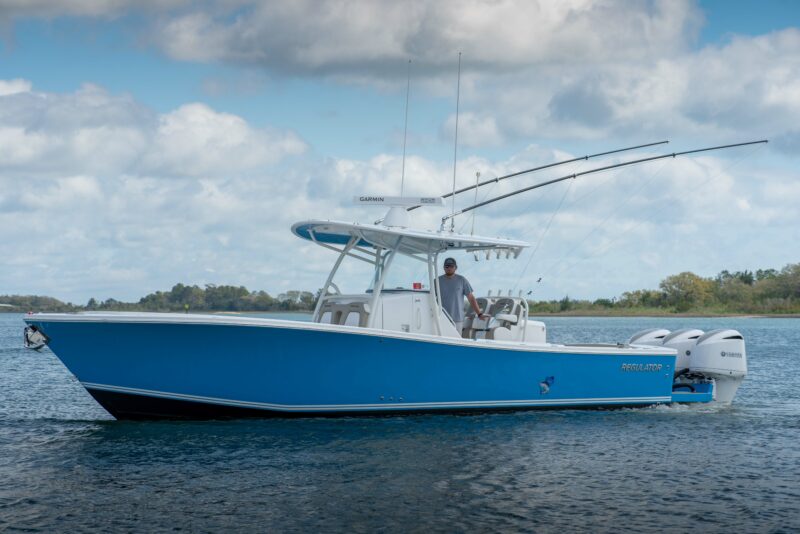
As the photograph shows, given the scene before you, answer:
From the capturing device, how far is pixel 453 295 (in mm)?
15273

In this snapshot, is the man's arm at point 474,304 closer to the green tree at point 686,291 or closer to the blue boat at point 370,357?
the blue boat at point 370,357

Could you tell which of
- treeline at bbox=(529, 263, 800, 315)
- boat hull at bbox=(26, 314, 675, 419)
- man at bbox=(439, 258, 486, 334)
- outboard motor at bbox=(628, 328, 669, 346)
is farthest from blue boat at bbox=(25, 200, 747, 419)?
treeline at bbox=(529, 263, 800, 315)

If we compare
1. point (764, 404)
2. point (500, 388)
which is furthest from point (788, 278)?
point (500, 388)

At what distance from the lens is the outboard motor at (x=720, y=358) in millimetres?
17188

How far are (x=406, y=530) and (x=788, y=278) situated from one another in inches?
4056

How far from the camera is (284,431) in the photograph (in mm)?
13266

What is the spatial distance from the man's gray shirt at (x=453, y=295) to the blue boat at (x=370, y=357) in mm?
349

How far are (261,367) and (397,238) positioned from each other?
3.18 meters

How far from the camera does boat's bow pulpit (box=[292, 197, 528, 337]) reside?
1436cm

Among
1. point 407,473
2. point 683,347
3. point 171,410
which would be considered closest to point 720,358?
point 683,347

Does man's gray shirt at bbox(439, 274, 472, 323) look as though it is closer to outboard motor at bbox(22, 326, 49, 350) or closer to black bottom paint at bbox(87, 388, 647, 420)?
black bottom paint at bbox(87, 388, 647, 420)

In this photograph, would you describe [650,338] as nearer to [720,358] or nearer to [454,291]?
[720,358]

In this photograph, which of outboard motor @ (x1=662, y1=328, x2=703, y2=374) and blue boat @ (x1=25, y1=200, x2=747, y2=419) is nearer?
blue boat @ (x1=25, y1=200, x2=747, y2=419)

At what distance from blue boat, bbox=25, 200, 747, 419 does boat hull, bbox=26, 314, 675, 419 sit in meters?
0.02
